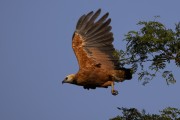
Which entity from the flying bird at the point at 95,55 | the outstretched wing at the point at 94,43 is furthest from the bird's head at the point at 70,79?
the outstretched wing at the point at 94,43

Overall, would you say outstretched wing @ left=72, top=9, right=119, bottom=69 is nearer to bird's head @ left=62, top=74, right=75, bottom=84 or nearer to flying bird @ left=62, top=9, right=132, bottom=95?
flying bird @ left=62, top=9, right=132, bottom=95

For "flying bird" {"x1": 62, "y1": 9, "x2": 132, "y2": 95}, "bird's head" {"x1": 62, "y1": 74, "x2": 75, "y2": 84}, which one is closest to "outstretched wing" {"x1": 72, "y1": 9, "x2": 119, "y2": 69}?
"flying bird" {"x1": 62, "y1": 9, "x2": 132, "y2": 95}

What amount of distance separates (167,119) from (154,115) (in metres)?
0.33

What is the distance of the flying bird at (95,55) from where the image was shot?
1577 cm

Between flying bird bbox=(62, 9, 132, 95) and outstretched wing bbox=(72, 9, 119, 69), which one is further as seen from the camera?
outstretched wing bbox=(72, 9, 119, 69)

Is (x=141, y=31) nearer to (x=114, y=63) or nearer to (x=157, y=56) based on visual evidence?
(x=157, y=56)

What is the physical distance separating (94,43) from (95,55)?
525mm

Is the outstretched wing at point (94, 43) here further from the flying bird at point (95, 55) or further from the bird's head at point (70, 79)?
the bird's head at point (70, 79)

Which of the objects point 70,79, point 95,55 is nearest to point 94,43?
point 95,55

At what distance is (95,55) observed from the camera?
638 inches

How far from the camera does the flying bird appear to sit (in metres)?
15.8

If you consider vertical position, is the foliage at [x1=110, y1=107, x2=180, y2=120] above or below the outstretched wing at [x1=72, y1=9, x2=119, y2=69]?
below

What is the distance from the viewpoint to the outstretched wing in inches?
633

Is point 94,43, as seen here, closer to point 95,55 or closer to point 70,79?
point 95,55
